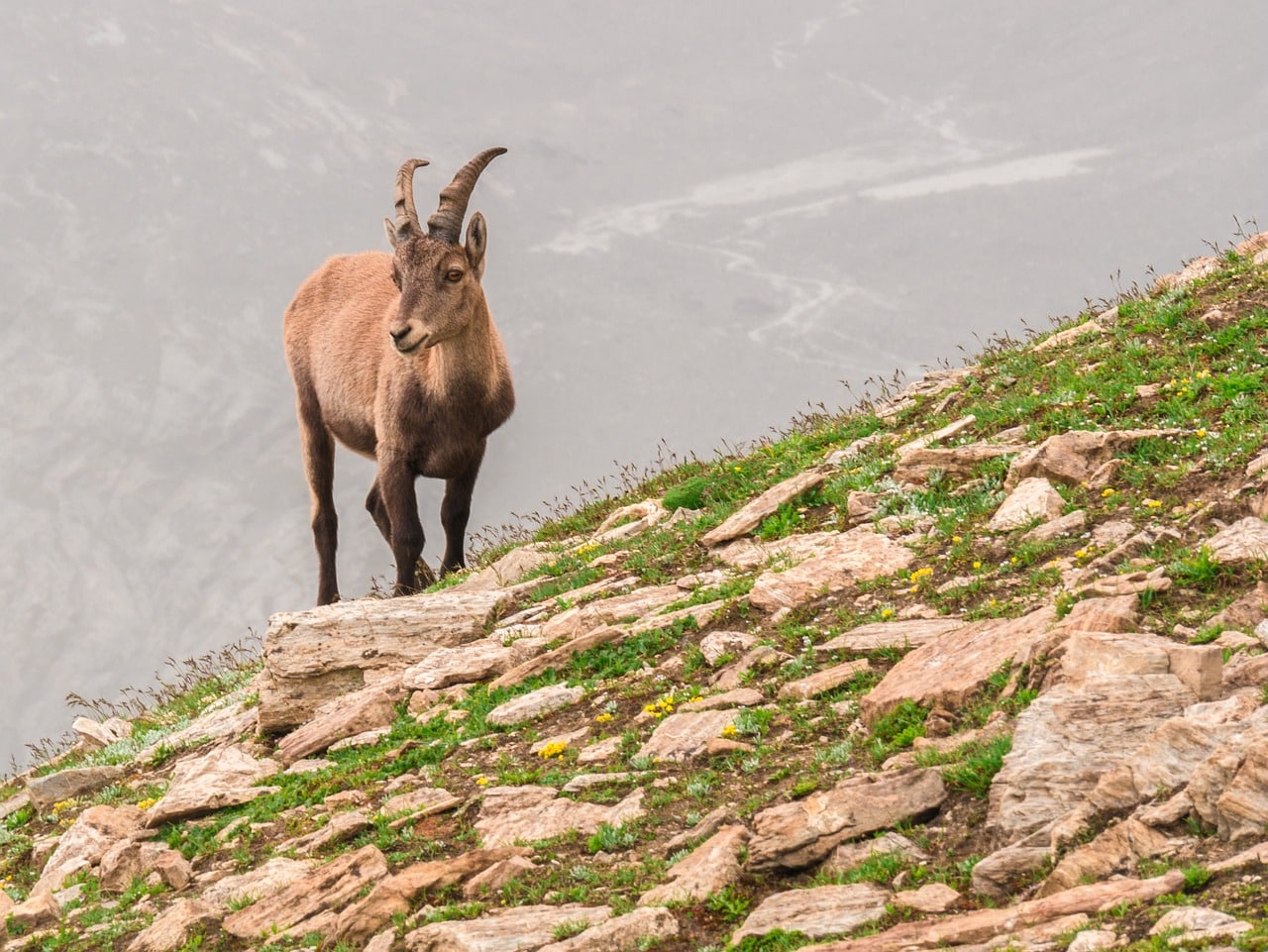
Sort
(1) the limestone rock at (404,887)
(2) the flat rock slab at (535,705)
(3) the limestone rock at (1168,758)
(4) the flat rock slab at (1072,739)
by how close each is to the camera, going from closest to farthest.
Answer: (3) the limestone rock at (1168,758)
(4) the flat rock slab at (1072,739)
(1) the limestone rock at (404,887)
(2) the flat rock slab at (535,705)


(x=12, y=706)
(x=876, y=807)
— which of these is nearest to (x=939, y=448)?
(x=876, y=807)

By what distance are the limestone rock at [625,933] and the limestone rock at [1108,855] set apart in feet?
4.86

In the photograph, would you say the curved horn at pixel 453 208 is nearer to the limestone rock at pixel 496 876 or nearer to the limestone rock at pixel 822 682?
the limestone rock at pixel 822 682

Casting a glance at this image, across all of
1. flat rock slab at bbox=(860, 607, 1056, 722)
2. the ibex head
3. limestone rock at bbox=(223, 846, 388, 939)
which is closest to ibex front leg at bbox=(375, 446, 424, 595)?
the ibex head

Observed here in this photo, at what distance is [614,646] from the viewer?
909cm

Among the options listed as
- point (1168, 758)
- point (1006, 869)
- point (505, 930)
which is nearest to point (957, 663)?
point (1168, 758)

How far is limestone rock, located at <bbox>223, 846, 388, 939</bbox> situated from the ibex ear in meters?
7.92

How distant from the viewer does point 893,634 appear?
7.76 m

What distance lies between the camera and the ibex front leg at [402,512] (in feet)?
47.3

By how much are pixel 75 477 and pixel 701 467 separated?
173 metres

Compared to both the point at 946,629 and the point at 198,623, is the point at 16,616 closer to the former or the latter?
the point at 198,623

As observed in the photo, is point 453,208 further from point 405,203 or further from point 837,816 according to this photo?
point 837,816

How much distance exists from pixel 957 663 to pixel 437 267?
7.93 m

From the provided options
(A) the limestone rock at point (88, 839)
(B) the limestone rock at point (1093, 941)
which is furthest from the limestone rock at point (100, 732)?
(B) the limestone rock at point (1093, 941)
